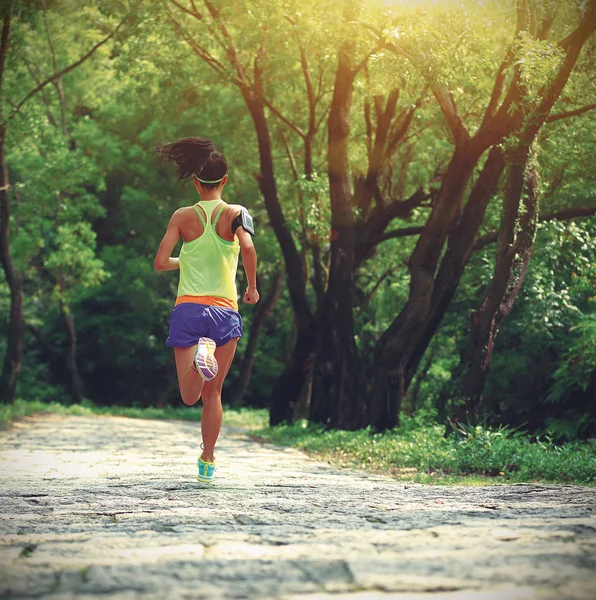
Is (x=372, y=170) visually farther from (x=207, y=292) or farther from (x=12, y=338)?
(x=12, y=338)

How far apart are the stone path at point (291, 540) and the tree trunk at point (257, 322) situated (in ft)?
74.2

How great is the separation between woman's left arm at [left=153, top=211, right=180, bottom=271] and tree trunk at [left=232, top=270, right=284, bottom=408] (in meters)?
22.2

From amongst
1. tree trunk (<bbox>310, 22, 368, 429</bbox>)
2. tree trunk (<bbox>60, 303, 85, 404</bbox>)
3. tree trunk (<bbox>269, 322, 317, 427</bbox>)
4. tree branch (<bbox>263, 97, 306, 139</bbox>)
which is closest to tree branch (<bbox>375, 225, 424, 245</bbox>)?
tree trunk (<bbox>310, 22, 368, 429</bbox>)

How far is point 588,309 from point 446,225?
5481 millimetres

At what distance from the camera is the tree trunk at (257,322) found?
29891 millimetres

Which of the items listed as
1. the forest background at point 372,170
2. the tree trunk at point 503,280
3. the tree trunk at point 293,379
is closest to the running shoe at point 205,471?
the forest background at point 372,170

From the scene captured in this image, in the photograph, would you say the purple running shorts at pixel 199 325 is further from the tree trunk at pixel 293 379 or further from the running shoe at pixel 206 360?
the tree trunk at pixel 293 379

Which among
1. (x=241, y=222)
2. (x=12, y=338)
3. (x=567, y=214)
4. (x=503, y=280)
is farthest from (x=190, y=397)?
(x=12, y=338)

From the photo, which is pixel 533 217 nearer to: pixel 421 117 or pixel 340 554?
pixel 421 117

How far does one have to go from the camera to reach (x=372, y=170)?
17078 mm

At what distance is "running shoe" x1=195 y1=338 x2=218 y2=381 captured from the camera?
6.22m

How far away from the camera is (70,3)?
18281mm

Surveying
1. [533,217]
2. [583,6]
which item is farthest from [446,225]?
[583,6]

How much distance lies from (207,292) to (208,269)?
0.56ft
